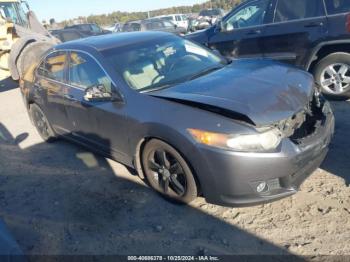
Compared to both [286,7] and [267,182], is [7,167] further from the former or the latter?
[286,7]

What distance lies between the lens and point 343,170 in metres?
3.75

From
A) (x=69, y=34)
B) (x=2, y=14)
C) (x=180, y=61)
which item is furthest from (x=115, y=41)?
(x=69, y=34)

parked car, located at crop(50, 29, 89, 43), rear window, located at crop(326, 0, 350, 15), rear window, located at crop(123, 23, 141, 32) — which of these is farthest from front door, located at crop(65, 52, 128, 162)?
rear window, located at crop(123, 23, 141, 32)

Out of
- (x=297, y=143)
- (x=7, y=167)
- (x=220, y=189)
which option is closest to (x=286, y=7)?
(x=297, y=143)

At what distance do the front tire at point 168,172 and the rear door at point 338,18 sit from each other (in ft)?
12.0

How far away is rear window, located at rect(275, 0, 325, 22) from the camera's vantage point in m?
5.59

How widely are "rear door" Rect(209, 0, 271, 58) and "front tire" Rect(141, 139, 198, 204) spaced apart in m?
3.69

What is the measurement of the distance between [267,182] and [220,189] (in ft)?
1.30

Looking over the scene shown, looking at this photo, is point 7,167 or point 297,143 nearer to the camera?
point 297,143

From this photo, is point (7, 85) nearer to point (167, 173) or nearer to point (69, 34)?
point (69, 34)

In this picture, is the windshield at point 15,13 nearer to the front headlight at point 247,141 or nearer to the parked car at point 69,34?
the parked car at point 69,34

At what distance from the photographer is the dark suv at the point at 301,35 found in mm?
5438

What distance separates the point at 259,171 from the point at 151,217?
3.85 feet

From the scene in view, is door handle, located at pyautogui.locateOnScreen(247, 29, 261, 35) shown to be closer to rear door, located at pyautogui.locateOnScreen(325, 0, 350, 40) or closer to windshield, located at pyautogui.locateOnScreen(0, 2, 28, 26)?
rear door, located at pyautogui.locateOnScreen(325, 0, 350, 40)
